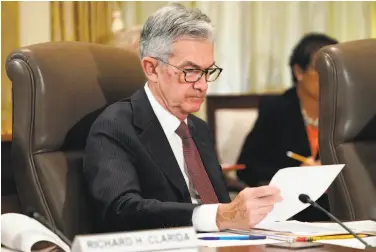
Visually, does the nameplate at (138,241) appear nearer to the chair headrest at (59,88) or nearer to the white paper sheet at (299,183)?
the white paper sheet at (299,183)

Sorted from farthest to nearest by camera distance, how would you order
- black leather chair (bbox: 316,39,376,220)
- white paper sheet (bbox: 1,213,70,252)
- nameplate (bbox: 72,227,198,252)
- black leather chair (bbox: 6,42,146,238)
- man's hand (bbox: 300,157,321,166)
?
1. man's hand (bbox: 300,157,321,166)
2. black leather chair (bbox: 316,39,376,220)
3. black leather chair (bbox: 6,42,146,238)
4. white paper sheet (bbox: 1,213,70,252)
5. nameplate (bbox: 72,227,198,252)

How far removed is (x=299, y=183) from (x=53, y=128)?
2.19 feet

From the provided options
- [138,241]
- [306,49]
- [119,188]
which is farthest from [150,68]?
[306,49]

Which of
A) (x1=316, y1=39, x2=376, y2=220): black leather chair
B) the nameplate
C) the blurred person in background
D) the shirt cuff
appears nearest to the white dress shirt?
the shirt cuff

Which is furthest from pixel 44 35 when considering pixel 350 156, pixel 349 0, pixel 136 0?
pixel 350 156

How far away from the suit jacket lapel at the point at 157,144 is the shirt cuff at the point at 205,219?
0.19 meters

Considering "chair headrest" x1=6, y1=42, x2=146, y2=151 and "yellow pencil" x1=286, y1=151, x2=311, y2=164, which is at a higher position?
"chair headrest" x1=6, y1=42, x2=146, y2=151

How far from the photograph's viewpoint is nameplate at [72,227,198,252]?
3.85ft

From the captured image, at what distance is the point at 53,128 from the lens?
1.93m

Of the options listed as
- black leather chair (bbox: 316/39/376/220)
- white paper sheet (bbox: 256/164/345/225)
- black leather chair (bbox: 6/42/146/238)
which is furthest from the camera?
black leather chair (bbox: 316/39/376/220)

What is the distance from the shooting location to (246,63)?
15.3 ft

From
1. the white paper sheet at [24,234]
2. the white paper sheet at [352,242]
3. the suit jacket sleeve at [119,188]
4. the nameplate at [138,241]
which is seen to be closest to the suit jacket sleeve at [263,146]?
the suit jacket sleeve at [119,188]

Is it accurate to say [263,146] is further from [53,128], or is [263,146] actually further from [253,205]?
[253,205]

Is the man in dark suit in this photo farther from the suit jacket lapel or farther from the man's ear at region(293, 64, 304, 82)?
the man's ear at region(293, 64, 304, 82)
